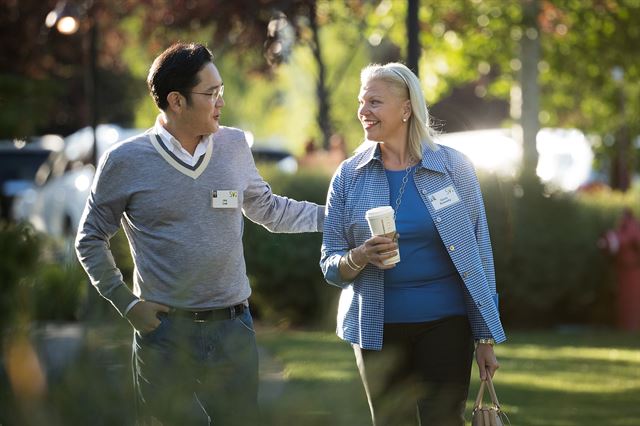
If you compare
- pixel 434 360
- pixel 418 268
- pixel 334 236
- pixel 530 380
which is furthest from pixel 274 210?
pixel 530 380

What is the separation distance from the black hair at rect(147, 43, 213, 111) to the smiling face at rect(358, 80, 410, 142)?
0.62 meters

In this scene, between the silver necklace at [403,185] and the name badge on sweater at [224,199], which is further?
the silver necklace at [403,185]

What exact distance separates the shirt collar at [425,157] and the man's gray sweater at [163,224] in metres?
0.56

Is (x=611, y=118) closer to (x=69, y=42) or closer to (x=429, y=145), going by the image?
(x=69, y=42)

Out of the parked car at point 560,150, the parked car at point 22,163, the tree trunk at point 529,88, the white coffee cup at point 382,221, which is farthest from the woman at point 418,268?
the parked car at point 22,163

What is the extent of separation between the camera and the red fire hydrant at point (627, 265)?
14.3 meters

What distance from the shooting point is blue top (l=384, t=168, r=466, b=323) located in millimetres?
4824

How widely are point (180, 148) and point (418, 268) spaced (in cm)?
99

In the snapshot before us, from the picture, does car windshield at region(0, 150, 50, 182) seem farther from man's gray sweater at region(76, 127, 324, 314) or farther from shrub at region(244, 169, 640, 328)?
man's gray sweater at region(76, 127, 324, 314)

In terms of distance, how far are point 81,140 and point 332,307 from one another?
677 inches

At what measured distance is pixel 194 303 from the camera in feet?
15.0

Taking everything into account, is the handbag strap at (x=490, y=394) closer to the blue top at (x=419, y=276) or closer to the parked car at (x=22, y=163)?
the blue top at (x=419, y=276)

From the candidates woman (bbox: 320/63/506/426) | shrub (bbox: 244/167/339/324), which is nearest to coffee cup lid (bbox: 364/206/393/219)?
woman (bbox: 320/63/506/426)

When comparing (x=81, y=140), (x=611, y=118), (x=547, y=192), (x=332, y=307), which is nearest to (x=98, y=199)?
(x=332, y=307)
